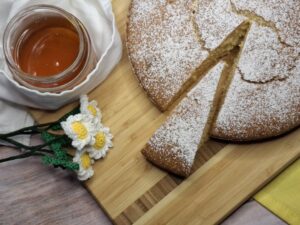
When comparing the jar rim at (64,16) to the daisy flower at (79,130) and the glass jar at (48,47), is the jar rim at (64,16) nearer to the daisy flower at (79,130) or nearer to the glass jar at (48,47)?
the glass jar at (48,47)

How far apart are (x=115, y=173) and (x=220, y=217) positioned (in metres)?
0.35

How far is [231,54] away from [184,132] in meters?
0.32

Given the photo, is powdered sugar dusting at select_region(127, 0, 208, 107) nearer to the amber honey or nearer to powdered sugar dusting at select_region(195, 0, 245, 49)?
powdered sugar dusting at select_region(195, 0, 245, 49)

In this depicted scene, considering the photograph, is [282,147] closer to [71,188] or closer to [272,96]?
[272,96]

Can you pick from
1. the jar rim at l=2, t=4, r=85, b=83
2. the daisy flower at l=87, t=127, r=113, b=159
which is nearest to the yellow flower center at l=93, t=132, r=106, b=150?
the daisy flower at l=87, t=127, r=113, b=159

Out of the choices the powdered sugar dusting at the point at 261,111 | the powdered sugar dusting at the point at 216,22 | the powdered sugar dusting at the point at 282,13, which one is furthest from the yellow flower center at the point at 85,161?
the powdered sugar dusting at the point at 282,13

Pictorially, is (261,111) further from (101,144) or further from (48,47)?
(48,47)

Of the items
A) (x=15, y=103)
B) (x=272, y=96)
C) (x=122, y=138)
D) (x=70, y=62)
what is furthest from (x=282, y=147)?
(x=15, y=103)

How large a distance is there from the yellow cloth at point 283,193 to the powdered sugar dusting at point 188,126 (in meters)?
0.27

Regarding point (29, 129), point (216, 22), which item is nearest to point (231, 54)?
point (216, 22)

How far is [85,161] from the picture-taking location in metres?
1.60

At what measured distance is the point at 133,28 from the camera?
1677 millimetres

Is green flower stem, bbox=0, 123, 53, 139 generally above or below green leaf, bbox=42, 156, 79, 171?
above

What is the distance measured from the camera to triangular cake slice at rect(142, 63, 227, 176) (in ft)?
5.19
